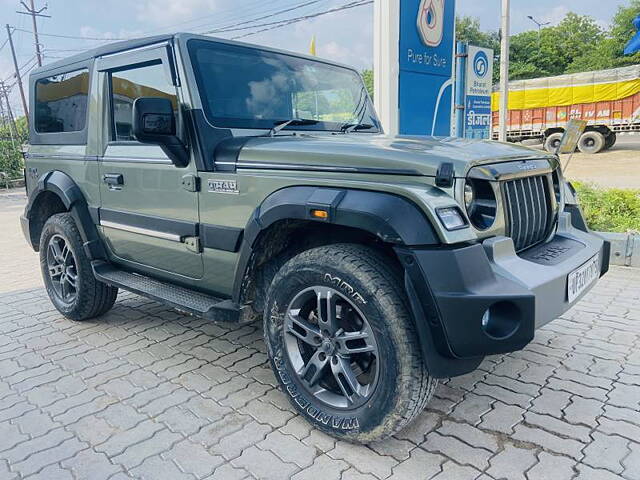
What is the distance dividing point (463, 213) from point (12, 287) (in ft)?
17.5

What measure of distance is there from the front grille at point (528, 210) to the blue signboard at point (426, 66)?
4237mm

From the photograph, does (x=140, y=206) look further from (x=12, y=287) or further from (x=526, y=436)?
(x=12, y=287)

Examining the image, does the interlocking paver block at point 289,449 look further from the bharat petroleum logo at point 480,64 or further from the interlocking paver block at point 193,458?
the bharat petroleum logo at point 480,64

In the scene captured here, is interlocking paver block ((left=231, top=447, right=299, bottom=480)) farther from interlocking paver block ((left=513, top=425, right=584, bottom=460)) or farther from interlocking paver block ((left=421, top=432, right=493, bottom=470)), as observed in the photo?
interlocking paver block ((left=513, top=425, right=584, bottom=460))

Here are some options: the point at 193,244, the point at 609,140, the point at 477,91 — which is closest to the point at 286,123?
the point at 193,244

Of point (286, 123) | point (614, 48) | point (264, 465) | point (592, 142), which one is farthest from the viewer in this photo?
point (614, 48)

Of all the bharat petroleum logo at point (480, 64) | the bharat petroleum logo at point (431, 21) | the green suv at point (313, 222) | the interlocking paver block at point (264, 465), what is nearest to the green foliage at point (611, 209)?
the bharat petroleum logo at point (480, 64)

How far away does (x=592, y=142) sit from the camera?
74.2 feet

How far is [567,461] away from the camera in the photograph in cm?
231

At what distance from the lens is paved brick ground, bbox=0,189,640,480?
7.70 feet

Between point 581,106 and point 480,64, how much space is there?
55.7 feet

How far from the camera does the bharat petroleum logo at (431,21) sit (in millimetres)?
6996

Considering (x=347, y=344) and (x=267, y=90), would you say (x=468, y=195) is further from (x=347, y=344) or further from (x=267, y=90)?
(x=267, y=90)

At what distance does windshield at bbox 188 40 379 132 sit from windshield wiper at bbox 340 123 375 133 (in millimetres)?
18
